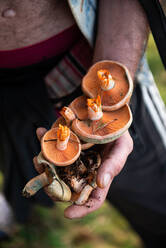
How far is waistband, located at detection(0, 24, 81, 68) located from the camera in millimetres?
1064

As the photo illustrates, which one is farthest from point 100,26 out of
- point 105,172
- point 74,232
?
point 74,232

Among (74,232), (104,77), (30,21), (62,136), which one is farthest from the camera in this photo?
(74,232)

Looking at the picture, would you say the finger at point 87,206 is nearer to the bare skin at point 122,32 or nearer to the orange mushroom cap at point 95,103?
the orange mushroom cap at point 95,103

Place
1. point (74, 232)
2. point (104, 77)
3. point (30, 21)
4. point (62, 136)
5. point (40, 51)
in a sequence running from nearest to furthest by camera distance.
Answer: point (62, 136), point (104, 77), point (30, 21), point (40, 51), point (74, 232)

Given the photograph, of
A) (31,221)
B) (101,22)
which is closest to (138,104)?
(101,22)

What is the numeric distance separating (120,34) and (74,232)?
118 centimetres

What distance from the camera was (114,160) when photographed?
822mm

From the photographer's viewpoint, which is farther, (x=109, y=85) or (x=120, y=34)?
(x=120, y=34)

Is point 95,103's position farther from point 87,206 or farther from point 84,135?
point 87,206

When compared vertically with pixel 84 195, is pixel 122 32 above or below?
above

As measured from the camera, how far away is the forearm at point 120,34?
103 cm

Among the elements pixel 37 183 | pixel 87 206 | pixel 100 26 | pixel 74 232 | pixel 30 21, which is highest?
pixel 30 21

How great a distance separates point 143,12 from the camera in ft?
3.30

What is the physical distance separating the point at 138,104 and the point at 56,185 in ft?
1.84
